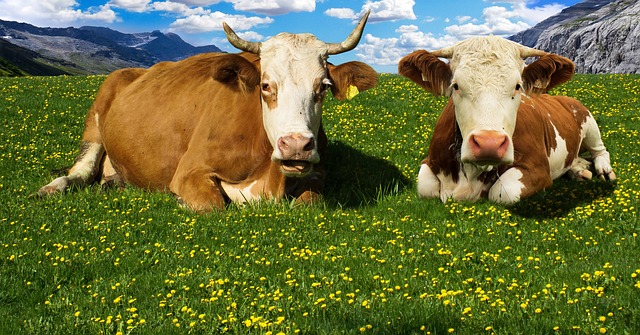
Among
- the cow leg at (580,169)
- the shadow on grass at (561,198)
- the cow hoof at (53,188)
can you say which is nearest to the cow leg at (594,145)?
the cow leg at (580,169)

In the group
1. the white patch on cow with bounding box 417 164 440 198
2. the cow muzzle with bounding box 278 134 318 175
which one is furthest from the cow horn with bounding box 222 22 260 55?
the white patch on cow with bounding box 417 164 440 198

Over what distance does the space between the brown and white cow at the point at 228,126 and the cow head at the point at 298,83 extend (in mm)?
15

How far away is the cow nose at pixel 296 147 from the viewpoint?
27.1 ft

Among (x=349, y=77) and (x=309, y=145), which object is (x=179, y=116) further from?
(x=309, y=145)

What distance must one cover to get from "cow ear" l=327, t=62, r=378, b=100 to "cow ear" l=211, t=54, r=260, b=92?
46.8 inches

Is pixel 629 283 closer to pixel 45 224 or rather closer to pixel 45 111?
pixel 45 224

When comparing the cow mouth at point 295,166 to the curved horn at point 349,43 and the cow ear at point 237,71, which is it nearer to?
the cow ear at point 237,71

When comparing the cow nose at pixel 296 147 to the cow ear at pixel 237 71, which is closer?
the cow nose at pixel 296 147

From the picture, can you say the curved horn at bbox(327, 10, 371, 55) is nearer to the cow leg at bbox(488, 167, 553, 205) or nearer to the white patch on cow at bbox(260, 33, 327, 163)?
the white patch on cow at bbox(260, 33, 327, 163)

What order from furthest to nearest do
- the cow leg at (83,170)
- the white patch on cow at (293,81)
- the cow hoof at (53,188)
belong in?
the cow leg at (83,170) → the cow hoof at (53,188) → the white patch on cow at (293,81)

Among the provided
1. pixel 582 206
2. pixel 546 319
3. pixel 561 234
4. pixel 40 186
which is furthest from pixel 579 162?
pixel 40 186

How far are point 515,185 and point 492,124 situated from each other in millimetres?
1657

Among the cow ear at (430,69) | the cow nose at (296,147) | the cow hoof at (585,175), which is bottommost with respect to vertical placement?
the cow hoof at (585,175)

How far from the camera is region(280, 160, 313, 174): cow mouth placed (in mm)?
8461
